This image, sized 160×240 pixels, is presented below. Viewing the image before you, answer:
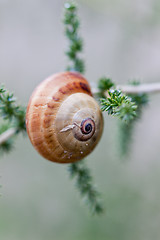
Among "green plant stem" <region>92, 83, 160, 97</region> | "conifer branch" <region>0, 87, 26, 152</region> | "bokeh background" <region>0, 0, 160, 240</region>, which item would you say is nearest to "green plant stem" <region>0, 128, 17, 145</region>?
"conifer branch" <region>0, 87, 26, 152</region>

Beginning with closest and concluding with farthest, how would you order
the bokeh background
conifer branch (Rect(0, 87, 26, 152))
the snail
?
the snail → conifer branch (Rect(0, 87, 26, 152)) → the bokeh background

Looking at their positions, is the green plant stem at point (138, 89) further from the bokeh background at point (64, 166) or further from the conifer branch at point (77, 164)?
the bokeh background at point (64, 166)

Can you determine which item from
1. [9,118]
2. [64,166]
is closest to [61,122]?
[9,118]

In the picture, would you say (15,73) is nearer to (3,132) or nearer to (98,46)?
(98,46)

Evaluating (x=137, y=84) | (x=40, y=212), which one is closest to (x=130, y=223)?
(x=40, y=212)

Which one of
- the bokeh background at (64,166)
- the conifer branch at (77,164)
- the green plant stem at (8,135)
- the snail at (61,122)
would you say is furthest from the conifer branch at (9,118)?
the bokeh background at (64,166)

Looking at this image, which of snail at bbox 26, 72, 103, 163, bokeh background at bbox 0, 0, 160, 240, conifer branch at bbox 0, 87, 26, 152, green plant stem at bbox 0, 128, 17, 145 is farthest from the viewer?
bokeh background at bbox 0, 0, 160, 240

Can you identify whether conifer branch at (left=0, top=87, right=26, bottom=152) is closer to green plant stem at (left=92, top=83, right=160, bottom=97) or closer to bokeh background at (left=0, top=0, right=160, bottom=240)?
green plant stem at (left=92, top=83, right=160, bottom=97)
